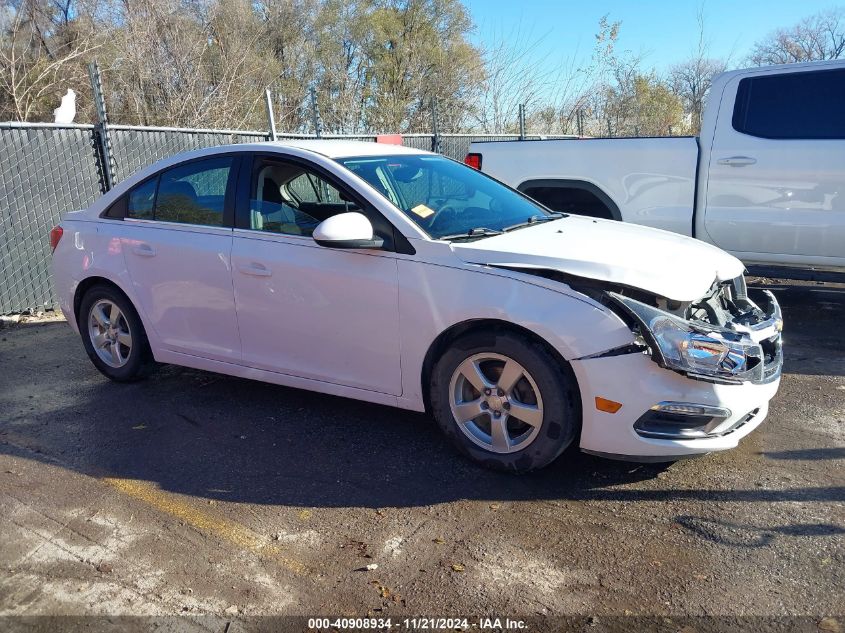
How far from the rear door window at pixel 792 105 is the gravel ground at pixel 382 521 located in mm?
2370

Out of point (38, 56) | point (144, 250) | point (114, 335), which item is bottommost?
point (114, 335)

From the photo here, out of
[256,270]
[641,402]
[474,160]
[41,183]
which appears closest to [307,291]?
[256,270]

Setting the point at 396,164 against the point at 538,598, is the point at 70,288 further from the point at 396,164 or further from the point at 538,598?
the point at 538,598

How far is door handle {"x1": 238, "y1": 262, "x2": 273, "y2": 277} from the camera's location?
14.5 feet

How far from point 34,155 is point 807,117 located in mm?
7368

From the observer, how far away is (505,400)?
147 inches

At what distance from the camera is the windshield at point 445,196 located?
4199 millimetres

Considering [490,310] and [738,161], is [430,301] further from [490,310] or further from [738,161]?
[738,161]

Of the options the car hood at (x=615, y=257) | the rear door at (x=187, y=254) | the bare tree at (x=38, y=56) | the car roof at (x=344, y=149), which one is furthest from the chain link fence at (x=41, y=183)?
the bare tree at (x=38, y=56)

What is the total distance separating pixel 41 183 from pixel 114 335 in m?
3.21

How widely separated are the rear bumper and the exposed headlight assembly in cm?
6

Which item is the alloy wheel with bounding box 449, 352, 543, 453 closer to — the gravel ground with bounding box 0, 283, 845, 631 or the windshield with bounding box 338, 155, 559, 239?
the gravel ground with bounding box 0, 283, 845, 631

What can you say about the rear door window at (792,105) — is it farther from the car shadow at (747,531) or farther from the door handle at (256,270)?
the door handle at (256,270)

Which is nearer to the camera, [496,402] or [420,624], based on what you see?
[420,624]
